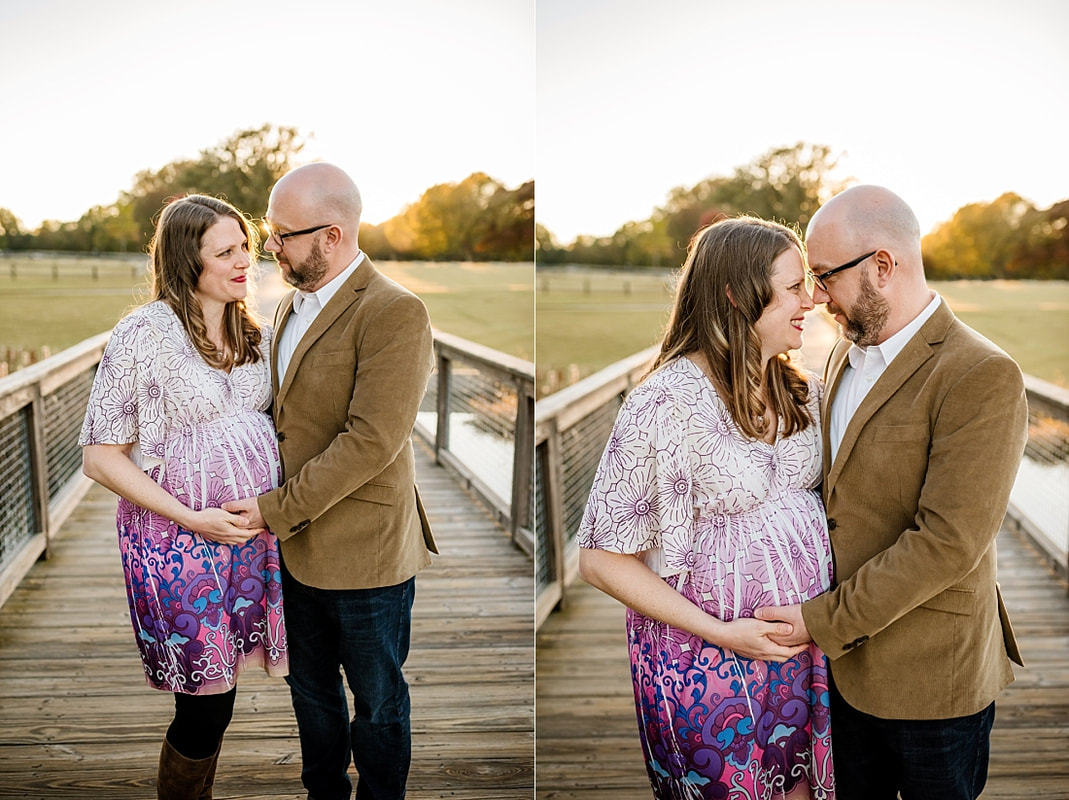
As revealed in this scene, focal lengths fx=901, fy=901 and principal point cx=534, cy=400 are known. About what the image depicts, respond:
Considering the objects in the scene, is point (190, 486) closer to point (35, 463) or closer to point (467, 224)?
point (35, 463)

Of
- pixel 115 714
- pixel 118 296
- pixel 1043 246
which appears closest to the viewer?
pixel 118 296

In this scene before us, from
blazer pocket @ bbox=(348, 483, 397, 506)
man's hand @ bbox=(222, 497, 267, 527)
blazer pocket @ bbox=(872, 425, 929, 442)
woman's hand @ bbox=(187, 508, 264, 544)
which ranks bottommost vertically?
woman's hand @ bbox=(187, 508, 264, 544)

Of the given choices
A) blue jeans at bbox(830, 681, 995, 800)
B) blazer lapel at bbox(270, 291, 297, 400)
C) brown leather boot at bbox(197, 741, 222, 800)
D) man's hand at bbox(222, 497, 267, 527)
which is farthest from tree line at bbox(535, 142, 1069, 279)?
brown leather boot at bbox(197, 741, 222, 800)

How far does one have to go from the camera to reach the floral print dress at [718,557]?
160cm

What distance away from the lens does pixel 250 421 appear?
1975mm

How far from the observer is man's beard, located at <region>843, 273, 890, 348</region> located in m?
1.59

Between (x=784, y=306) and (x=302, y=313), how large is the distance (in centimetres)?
103

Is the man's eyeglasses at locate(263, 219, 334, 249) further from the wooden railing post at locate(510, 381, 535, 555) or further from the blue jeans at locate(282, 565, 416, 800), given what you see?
the wooden railing post at locate(510, 381, 535, 555)

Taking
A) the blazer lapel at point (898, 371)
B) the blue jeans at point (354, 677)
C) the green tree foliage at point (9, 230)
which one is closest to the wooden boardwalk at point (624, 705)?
the blue jeans at point (354, 677)

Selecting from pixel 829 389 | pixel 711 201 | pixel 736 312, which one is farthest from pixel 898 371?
pixel 711 201

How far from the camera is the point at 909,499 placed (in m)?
1.51

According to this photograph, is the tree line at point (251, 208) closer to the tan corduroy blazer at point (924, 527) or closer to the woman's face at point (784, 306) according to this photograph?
the woman's face at point (784, 306)

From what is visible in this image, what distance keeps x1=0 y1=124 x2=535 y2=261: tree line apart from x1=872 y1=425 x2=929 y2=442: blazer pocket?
1424mm

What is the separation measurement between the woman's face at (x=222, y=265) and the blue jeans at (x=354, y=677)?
0.65 metres
